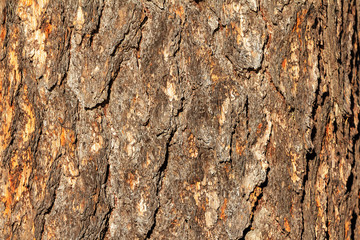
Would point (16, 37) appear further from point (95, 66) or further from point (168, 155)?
point (168, 155)

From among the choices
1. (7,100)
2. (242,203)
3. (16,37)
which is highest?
(16,37)

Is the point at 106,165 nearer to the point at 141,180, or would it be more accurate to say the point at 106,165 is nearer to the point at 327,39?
the point at 141,180

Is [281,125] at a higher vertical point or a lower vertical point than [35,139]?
higher

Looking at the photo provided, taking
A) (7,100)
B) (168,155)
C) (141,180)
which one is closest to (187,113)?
(168,155)

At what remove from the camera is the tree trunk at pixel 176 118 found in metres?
1.29

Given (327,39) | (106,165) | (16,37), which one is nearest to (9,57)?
(16,37)

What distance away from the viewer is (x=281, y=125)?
1.31 meters

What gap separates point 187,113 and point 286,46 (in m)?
0.37

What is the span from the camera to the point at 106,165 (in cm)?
132

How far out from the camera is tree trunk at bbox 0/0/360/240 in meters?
1.29

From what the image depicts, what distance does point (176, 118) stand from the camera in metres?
1.30

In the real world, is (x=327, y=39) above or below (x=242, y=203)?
above

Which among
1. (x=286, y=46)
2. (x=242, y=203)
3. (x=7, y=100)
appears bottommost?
(x=242, y=203)

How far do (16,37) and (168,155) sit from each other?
62cm
